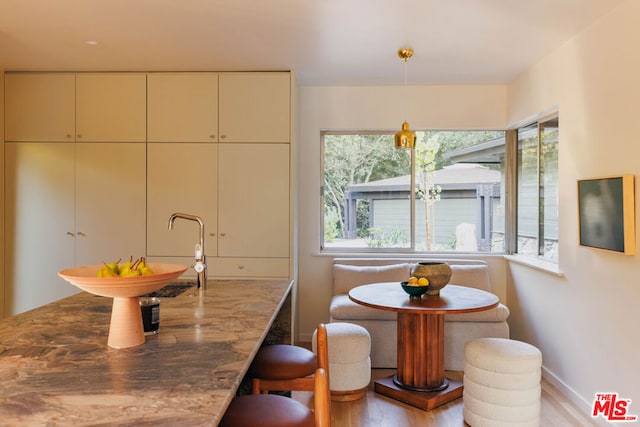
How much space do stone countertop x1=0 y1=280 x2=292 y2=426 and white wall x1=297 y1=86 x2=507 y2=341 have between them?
8.29ft

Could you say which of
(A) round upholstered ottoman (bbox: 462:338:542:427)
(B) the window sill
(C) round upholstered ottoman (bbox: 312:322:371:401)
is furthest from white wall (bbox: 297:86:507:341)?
(A) round upholstered ottoman (bbox: 462:338:542:427)

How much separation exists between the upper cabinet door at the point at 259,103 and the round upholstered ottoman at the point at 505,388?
2366mm

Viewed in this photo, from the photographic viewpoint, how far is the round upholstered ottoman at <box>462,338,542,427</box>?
8.79ft

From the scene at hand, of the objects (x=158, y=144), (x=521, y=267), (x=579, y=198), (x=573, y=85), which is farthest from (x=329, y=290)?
(x=573, y=85)

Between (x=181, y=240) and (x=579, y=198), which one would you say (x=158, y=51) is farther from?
(x=579, y=198)

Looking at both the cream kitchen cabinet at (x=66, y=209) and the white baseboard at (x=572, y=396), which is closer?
the white baseboard at (x=572, y=396)

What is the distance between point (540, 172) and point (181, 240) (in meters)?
3.12

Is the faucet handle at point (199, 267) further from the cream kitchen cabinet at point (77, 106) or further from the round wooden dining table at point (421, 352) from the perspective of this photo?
the cream kitchen cabinet at point (77, 106)

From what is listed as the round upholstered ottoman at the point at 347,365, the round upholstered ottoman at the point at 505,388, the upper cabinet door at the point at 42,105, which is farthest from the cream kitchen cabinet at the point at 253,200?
the round upholstered ottoman at the point at 505,388

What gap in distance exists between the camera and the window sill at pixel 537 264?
11.4 ft

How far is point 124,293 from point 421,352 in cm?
229

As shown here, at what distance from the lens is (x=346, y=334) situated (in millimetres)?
3273

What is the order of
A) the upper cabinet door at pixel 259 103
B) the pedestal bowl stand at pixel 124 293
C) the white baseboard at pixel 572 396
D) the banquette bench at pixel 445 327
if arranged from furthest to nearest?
the upper cabinet door at pixel 259 103, the banquette bench at pixel 445 327, the white baseboard at pixel 572 396, the pedestal bowl stand at pixel 124 293

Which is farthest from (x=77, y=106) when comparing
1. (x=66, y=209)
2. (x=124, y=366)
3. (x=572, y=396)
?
(x=572, y=396)
